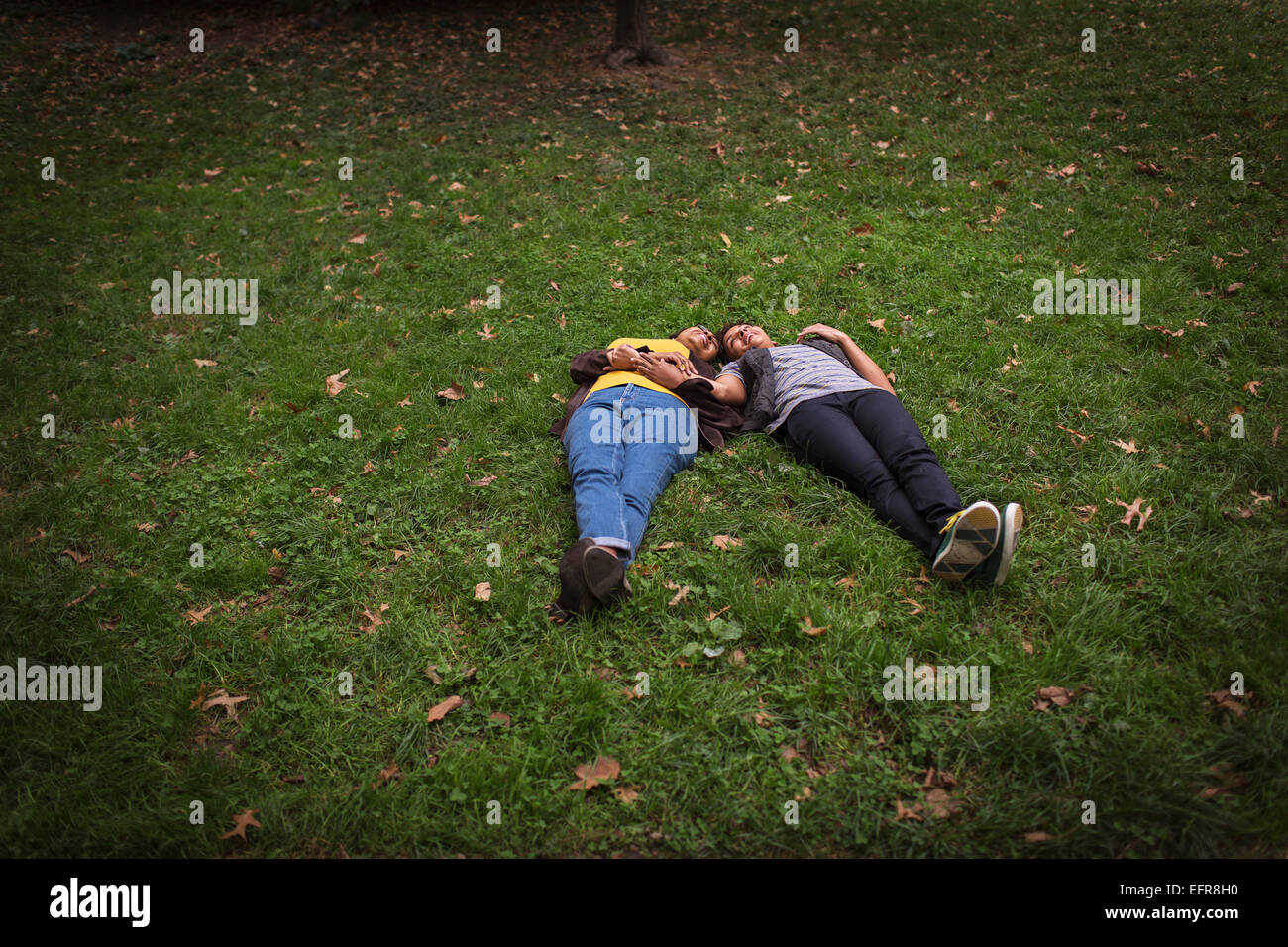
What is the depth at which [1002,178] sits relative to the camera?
25.2 feet

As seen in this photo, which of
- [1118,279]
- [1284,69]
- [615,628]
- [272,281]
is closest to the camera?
[615,628]

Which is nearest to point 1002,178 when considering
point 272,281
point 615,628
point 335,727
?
point 615,628

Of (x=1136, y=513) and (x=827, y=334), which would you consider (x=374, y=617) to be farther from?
(x=1136, y=513)

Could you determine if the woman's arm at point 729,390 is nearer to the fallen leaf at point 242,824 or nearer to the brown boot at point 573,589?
the brown boot at point 573,589

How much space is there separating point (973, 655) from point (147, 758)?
12.0 feet

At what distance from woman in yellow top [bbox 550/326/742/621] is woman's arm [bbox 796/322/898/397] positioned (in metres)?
0.79

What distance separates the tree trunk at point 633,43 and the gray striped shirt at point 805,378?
28.8 feet

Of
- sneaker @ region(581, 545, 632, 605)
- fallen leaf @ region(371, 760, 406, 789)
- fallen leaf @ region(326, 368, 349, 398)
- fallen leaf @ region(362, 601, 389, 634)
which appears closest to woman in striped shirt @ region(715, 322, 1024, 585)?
sneaker @ region(581, 545, 632, 605)

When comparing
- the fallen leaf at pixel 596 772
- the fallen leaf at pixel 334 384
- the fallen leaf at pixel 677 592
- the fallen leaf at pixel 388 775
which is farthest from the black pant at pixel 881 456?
the fallen leaf at pixel 334 384

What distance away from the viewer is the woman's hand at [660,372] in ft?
15.0
